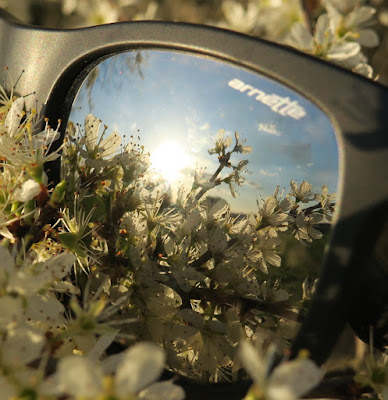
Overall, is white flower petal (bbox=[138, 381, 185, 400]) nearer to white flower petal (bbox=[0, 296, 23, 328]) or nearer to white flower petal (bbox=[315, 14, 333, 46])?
white flower petal (bbox=[0, 296, 23, 328])

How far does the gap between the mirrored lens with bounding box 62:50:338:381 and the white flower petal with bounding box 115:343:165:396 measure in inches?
8.3

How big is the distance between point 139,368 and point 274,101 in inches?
11.4

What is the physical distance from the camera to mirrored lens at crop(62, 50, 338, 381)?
456 millimetres

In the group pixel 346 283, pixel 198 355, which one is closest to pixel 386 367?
pixel 346 283

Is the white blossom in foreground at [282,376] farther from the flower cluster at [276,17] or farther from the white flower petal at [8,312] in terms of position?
the flower cluster at [276,17]

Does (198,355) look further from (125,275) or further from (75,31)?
(75,31)

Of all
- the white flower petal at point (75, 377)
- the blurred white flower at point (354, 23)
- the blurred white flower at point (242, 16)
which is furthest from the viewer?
the blurred white flower at point (242, 16)

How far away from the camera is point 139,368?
262 millimetres

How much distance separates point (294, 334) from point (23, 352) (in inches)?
9.6

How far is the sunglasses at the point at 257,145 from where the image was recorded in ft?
1.34

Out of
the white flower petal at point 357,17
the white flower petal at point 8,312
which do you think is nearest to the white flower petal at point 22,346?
the white flower petal at point 8,312

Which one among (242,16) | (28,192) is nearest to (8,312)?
(28,192)

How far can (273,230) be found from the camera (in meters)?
0.48

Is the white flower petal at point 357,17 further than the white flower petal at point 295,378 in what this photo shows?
Yes
